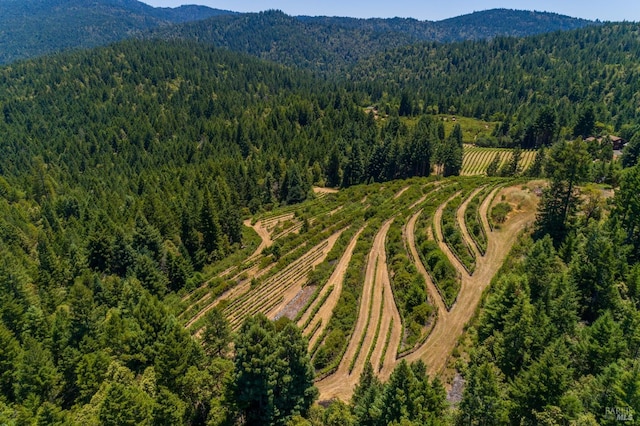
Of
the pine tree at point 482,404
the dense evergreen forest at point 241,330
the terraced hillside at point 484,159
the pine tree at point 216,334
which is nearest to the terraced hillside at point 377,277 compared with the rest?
the dense evergreen forest at point 241,330

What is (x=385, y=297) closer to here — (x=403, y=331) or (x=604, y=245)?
(x=403, y=331)

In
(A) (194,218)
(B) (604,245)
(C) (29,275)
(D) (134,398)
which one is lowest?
(C) (29,275)

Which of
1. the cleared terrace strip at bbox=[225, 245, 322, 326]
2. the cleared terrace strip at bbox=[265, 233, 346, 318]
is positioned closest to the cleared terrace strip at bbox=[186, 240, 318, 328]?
the cleared terrace strip at bbox=[225, 245, 322, 326]

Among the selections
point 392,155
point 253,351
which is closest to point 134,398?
point 253,351

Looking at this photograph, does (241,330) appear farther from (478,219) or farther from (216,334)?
(478,219)

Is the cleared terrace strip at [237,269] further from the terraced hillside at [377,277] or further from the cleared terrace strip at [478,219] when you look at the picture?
the cleared terrace strip at [478,219]
